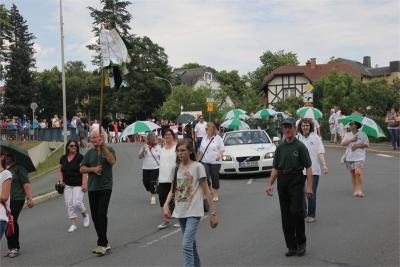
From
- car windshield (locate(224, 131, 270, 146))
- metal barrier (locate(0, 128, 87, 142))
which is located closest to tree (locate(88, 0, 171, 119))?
metal barrier (locate(0, 128, 87, 142))

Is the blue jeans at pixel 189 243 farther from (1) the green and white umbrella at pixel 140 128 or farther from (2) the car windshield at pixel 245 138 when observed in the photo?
(2) the car windshield at pixel 245 138

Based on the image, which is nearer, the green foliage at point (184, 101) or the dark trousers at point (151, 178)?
the dark trousers at point (151, 178)

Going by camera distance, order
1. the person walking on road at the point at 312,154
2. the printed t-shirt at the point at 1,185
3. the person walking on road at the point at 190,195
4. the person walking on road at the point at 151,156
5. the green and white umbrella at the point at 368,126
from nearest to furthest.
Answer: the person walking on road at the point at 190,195, the printed t-shirt at the point at 1,185, the person walking on road at the point at 312,154, the green and white umbrella at the point at 368,126, the person walking on road at the point at 151,156

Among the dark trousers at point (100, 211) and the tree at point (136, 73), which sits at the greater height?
the tree at point (136, 73)

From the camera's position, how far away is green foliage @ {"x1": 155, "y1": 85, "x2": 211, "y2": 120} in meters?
65.9

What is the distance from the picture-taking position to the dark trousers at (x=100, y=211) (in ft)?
25.3

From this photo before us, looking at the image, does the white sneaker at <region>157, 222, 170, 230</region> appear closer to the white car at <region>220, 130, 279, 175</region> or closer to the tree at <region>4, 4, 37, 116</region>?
the white car at <region>220, 130, 279, 175</region>

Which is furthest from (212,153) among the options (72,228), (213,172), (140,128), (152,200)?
(72,228)

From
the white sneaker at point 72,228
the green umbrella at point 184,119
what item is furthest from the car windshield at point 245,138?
the white sneaker at point 72,228

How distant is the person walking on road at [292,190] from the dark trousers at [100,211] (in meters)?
2.43

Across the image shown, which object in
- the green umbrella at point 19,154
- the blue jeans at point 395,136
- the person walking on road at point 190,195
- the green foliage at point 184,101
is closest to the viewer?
the person walking on road at point 190,195

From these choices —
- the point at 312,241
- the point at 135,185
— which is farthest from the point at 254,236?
the point at 135,185

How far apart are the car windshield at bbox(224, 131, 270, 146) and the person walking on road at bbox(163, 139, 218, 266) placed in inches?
453

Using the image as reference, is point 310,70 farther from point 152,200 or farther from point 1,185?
point 1,185
